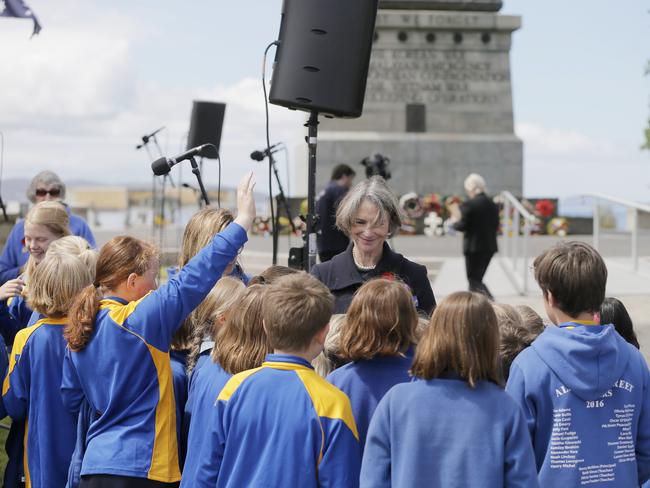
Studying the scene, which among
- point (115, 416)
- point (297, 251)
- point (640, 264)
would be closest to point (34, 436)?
point (115, 416)

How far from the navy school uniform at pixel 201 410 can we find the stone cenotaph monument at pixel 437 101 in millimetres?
18716

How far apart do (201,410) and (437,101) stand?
64.6 ft

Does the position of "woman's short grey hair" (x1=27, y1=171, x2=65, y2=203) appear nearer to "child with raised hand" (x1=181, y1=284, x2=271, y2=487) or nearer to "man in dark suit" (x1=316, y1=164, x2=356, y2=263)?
"man in dark suit" (x1=316, y1=164, x2=356, y2=263)

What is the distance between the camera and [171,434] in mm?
3461

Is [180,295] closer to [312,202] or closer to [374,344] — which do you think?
[374,344]

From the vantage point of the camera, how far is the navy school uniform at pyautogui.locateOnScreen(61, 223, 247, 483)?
3.33 meters

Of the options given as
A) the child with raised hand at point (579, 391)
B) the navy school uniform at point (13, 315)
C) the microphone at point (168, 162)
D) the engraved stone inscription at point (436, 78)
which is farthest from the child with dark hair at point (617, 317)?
the engraved stone inscription at point (436, 78)

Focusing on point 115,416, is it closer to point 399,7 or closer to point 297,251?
point 297,251

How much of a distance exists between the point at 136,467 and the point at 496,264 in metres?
12.4

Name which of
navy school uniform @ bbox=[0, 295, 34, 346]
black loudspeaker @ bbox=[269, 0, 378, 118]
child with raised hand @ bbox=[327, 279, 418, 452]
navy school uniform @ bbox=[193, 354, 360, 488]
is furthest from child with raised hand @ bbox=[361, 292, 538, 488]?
black loudspeaker @ bbox=[269, 0, 378, 118]

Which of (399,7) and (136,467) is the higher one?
(399,7)

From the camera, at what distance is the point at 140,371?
11.1 feet

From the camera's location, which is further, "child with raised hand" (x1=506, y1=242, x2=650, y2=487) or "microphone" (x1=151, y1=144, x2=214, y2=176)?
"microphone" (x1=151, y1=144, x2=214, y2=176)

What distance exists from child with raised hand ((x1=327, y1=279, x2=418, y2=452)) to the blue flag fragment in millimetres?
8035
